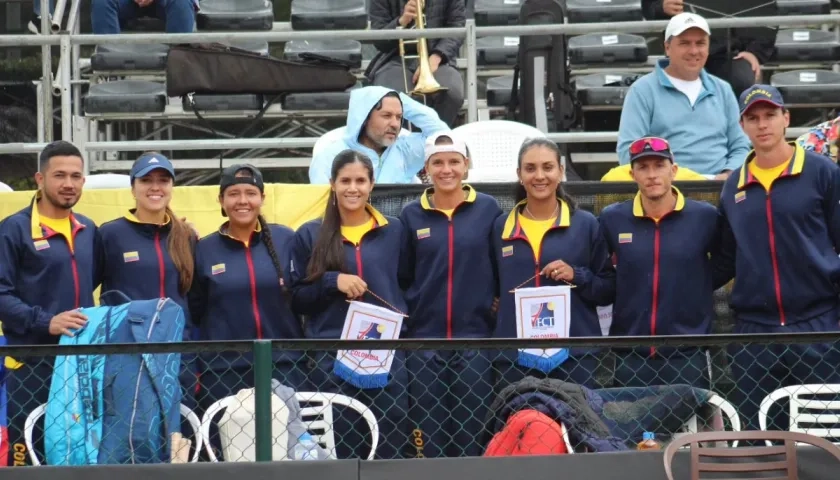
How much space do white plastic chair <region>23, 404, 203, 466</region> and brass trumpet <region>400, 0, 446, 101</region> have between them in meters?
3.50

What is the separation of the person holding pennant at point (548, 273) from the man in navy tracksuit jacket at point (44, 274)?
189cm

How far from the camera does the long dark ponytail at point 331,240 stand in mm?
6914

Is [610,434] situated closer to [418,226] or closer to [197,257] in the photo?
[418,226]

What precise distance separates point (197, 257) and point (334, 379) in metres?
0.88

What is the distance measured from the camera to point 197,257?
23.2ft

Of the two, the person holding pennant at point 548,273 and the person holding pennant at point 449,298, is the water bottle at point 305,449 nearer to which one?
the person holding pennant at point 449,298

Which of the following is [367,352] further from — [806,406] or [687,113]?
[687,113]

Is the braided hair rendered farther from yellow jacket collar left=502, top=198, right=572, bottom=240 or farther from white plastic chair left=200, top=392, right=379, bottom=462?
yellow jacket collar left=502, top=198, right=572, bottom=240

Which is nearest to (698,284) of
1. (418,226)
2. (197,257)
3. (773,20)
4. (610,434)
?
(610,434)

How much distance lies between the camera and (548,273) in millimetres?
6832

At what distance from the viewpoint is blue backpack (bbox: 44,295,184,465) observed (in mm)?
6414

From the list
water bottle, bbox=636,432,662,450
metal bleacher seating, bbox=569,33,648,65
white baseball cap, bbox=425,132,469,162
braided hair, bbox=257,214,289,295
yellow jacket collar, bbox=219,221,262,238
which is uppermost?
metal bleacher seating, bbox=569,33,648,65

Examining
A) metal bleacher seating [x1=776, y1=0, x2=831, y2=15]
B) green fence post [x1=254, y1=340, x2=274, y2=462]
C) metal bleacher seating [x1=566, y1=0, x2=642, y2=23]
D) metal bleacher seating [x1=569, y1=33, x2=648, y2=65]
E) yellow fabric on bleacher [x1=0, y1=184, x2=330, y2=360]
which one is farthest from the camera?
metal bleacher seating [x1=776, y1=0, x2=831, y2=15]

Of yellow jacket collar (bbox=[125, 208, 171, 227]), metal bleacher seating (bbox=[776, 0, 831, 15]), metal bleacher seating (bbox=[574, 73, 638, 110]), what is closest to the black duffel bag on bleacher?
metal bleacher seating (bbox=[574, 73, 638, 110])
